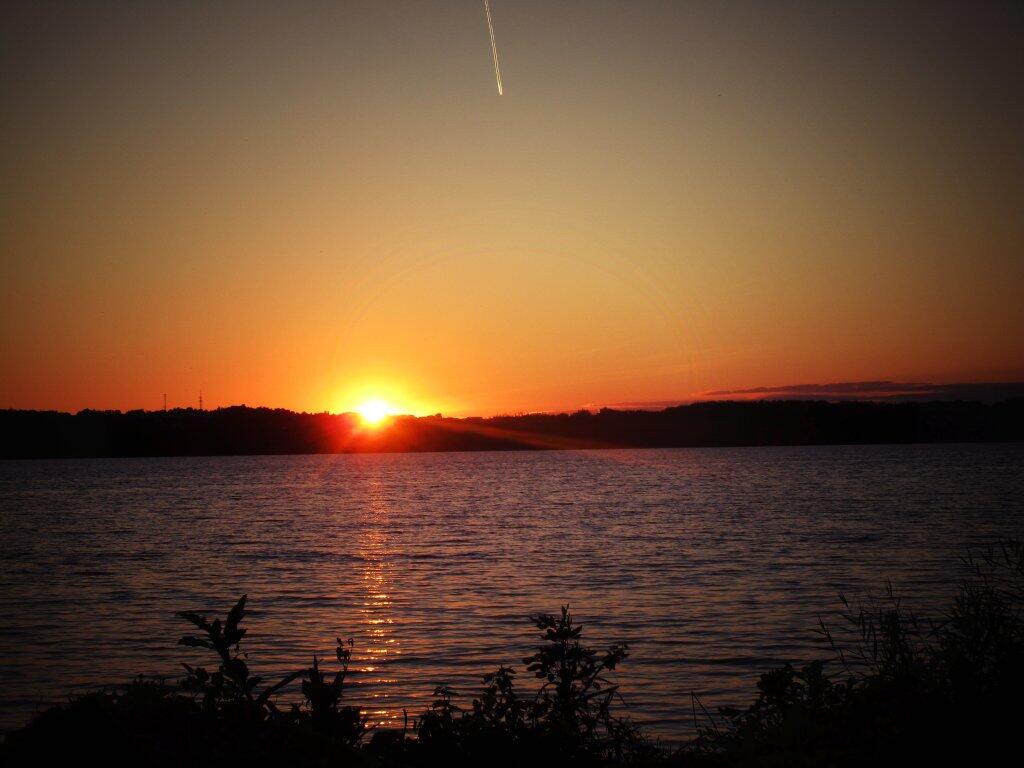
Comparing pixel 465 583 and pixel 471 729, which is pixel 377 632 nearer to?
pixel 465 583

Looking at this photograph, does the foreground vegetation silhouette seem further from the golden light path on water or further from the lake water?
the lake water

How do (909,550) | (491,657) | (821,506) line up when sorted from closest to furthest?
(491,657)
(909,550)
(821,506)

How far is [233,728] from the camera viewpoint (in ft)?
17.3

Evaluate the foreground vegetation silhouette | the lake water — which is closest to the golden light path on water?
the lake water

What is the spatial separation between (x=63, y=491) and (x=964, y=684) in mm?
121892

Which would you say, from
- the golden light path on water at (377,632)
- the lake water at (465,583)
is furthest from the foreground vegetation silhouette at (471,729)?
the lake water at (465,583)

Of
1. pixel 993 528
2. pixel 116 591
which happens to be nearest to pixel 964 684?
pixel 116 591

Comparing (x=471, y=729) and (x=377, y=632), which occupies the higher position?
(x=471, y=729)

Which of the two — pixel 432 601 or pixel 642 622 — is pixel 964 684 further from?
pixel 432 601

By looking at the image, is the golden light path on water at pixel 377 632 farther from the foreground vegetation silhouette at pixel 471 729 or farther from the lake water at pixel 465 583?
the foreground vegetation silhouette at pixel 471 729

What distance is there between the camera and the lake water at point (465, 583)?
58.0 ft

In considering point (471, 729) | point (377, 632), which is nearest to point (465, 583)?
point (377, 632)

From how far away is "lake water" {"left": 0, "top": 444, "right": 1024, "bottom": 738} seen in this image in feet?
58.0

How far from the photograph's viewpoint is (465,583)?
99.3ft
